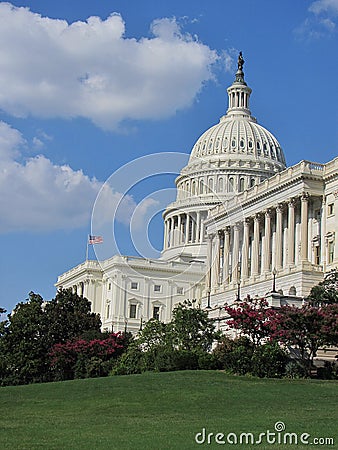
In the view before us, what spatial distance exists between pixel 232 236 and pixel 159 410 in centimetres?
7043

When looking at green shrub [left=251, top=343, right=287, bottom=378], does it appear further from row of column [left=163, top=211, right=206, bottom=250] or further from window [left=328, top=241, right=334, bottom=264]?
row of column [left=163, top=211, right=206, bottom=250]

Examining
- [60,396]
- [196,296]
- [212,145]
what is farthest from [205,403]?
[212,145]

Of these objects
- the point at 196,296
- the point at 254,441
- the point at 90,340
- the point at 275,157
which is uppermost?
the point at 275,157

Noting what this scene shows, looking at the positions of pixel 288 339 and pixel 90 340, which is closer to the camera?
pixel 288 339

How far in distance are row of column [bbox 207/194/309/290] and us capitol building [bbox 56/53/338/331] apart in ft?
0.43

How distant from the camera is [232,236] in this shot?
108 meters

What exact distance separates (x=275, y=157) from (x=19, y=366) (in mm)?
96128

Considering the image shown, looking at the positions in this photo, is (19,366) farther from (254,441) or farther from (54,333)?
(254,441)

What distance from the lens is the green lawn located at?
2939 centimetres

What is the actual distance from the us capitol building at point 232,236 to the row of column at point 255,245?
0.13m

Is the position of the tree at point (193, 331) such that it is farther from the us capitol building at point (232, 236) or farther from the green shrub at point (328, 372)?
the green shrub at point (328, 372)

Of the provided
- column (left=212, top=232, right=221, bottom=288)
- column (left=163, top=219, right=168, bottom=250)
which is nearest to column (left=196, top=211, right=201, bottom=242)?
column (left=163, top=219, right=168, bottom=250)

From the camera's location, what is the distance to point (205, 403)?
133 ft

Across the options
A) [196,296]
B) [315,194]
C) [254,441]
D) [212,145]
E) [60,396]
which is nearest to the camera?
[254,441]
